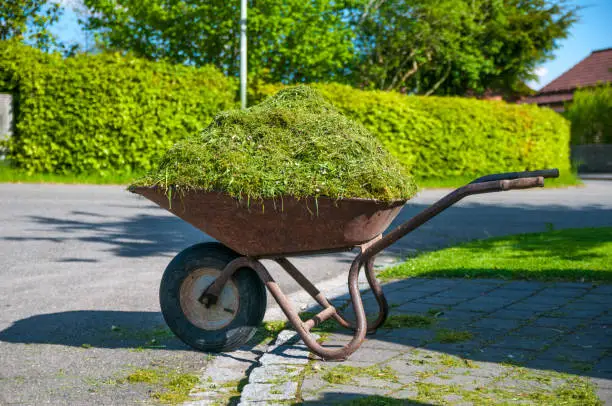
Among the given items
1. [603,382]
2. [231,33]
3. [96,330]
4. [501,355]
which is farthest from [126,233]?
[231,33]

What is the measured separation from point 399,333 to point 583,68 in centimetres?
3787

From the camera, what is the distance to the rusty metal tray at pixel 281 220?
12.0 feet

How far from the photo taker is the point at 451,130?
18562 millimetres

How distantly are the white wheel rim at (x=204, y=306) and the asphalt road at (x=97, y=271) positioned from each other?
0.19m

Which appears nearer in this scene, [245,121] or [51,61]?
[245,121]

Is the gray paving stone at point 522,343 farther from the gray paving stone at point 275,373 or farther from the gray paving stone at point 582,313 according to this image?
the gray paving stone at point 275,373

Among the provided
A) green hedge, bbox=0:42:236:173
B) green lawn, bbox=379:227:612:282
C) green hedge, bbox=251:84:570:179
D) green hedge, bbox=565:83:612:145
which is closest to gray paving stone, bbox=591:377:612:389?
green lawn, bbox=379:227:612:282

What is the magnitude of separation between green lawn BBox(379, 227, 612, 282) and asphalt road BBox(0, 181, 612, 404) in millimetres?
596

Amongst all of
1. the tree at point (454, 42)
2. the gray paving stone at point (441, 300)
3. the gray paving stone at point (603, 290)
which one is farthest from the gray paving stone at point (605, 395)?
the tree at point (454, 42)

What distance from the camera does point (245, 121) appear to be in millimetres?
4074

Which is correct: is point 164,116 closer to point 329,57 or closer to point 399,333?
point 329,57

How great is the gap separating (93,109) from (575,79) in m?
29.0

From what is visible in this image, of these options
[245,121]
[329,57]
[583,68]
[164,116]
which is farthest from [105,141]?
[583,68]

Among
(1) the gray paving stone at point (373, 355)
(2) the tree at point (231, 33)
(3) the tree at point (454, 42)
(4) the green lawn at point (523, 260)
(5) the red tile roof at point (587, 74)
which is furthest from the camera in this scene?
(5) the red tile roof at point (587, 74)
